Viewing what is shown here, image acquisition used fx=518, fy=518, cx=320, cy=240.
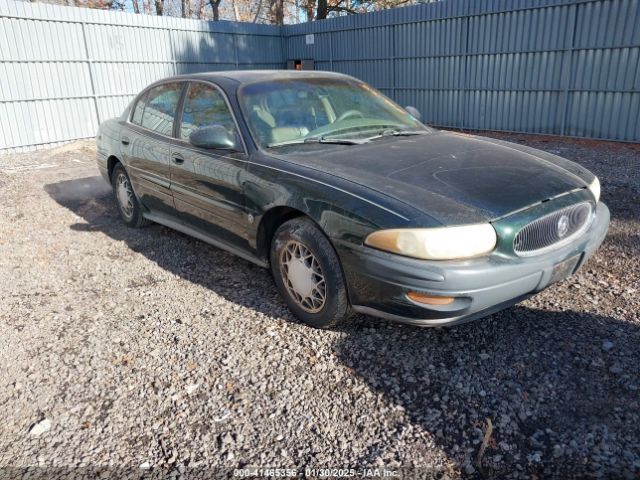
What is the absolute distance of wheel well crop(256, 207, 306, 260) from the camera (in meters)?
3.41

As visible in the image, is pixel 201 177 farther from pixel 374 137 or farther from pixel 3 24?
pixel 3 24

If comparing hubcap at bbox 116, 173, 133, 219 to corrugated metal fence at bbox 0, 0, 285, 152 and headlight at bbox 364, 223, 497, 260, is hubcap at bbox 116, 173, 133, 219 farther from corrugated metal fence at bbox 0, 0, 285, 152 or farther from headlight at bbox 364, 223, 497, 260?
corrugated metal fence at bbox 0, 0, 285, 152

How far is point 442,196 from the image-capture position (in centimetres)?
288

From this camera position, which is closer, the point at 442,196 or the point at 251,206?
the point at 442,196

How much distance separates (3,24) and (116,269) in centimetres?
913

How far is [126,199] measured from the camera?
18.2 feet

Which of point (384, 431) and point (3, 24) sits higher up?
point (3, 24)

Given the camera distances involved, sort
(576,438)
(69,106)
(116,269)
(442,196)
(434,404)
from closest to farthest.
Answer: (576,438), (434,404), (442,196), (116,269), (69,106)

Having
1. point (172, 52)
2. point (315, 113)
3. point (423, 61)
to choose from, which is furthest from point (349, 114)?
point (172, 52)

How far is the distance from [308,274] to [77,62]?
1138cm

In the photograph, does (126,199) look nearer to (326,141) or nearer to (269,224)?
(269,224)

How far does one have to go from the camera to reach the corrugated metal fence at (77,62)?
1112 cm

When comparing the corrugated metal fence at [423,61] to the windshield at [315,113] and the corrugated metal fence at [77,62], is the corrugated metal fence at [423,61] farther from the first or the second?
the windshield at [315,113]

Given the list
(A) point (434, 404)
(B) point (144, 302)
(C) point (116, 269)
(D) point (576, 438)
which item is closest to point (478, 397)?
(A) point (434, 404)
